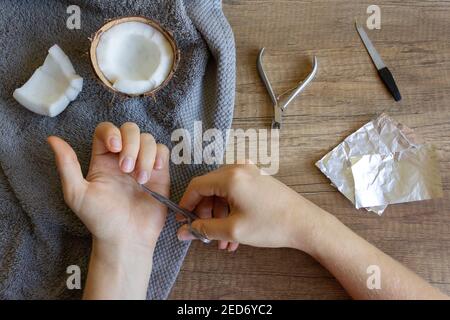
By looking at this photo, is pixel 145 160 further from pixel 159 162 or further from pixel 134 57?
pixel 134 57

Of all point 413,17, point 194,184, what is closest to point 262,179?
point 194,184

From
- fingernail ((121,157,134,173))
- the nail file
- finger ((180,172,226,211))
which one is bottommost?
finger ((180,172,226,211))

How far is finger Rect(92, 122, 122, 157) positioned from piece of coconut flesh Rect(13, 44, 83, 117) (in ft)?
0.35

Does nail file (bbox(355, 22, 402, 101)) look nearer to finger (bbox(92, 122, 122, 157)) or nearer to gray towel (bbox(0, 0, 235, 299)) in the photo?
gray towel (bbox(0, 0, 235, 299))

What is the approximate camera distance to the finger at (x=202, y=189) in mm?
604

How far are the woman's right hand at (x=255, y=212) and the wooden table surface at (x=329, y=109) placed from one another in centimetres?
6

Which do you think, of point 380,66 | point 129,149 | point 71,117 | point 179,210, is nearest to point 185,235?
point 179,210

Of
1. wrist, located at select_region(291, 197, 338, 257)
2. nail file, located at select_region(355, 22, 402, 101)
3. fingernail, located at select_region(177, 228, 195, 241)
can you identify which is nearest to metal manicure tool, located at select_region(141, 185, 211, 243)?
fingernail, located at select_region(177, 228, 195, 241)

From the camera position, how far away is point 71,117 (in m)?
0.70

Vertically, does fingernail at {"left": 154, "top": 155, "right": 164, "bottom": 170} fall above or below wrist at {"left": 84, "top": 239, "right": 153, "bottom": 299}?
above

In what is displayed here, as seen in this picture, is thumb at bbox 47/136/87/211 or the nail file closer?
thumb at bbox 47/136/87/211

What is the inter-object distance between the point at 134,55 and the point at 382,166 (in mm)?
399

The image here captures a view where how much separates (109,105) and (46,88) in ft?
0.32

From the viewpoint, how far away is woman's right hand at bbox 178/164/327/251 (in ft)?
1.94
